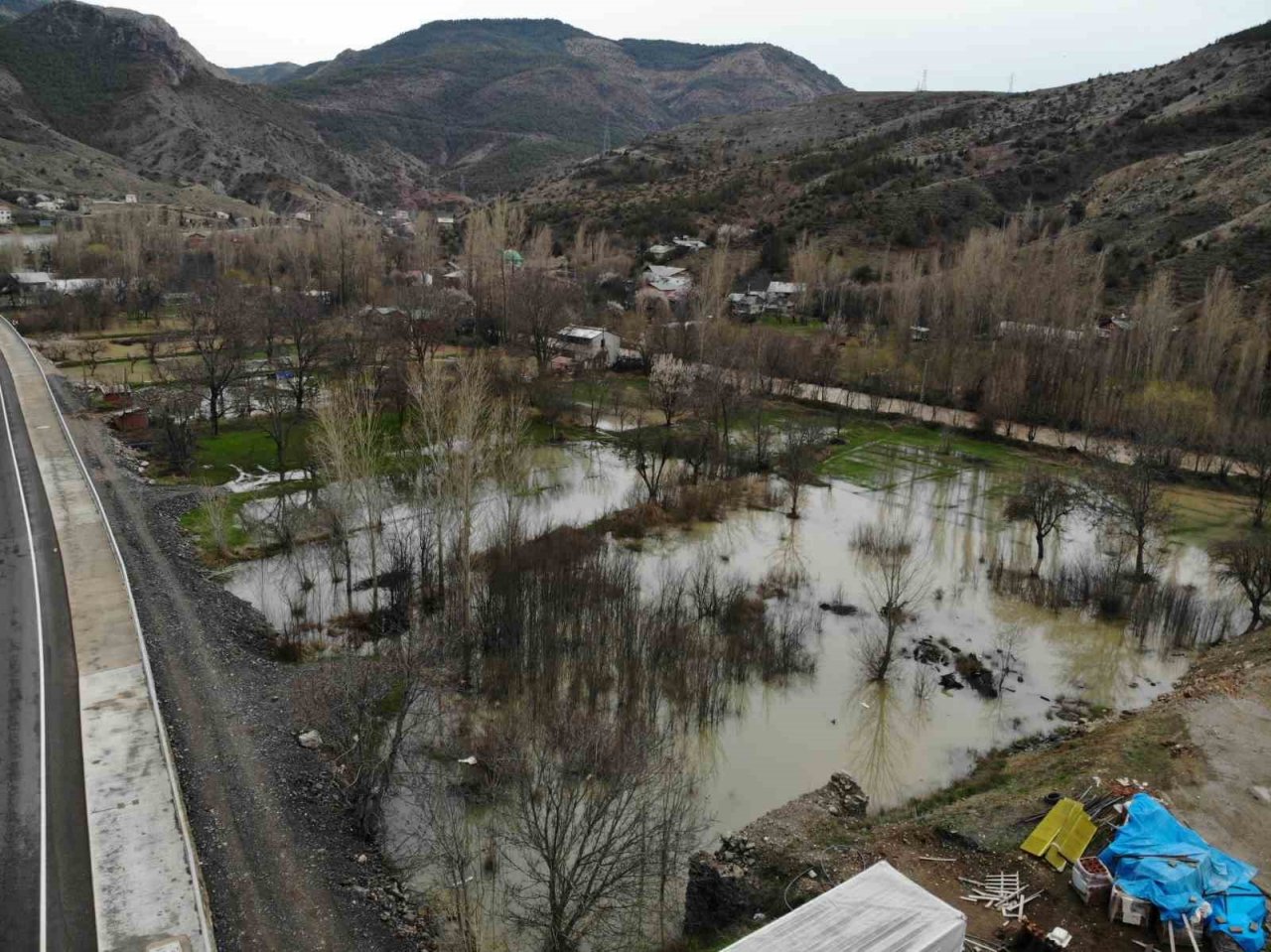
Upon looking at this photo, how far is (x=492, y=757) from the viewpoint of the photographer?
1459cm

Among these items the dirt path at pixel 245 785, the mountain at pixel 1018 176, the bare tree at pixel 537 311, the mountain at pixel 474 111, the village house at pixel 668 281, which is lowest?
the dirt path at pixel 245 785

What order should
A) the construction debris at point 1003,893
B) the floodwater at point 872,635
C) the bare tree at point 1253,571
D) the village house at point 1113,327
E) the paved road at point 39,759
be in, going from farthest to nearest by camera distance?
1. the village house at point 1113,327
2. the bare tree at point 1253,571
3. the floodwater at point 872,635
4. the construction debris at point 1003,893
5. the paved road at point 39,759

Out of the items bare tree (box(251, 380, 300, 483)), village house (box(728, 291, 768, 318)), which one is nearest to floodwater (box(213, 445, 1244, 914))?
bare tree (box(251, 380, 300, 483))

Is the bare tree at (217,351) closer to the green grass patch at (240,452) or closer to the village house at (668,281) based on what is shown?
the green grass patch at (240,452)

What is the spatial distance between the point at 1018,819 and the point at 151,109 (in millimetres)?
135868

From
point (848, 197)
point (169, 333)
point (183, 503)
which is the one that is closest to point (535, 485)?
point (183, 503)

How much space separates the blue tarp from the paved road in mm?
13044

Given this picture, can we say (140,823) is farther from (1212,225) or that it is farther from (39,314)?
(1212,225)

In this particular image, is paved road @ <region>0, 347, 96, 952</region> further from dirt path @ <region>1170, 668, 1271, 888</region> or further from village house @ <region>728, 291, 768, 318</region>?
village house @ <region>728, 291, 768, 318</region>

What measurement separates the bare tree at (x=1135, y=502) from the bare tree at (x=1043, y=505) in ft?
3.12

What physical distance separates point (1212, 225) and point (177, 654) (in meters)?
59.7

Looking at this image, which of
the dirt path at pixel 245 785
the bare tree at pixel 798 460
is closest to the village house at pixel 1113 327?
the bare tree at pixel 798 460

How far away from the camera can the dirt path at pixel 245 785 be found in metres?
11.1

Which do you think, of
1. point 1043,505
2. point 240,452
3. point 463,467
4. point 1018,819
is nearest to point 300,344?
point 240,452
